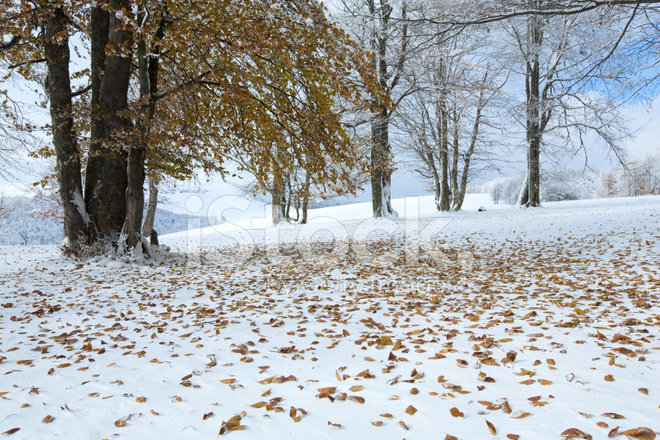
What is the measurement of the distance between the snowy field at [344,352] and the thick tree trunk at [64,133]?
1.88m

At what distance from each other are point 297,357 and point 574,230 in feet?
29.7

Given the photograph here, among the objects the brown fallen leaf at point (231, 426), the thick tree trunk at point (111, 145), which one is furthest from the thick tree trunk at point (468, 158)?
the brown fallen leaf at point (231, 426)

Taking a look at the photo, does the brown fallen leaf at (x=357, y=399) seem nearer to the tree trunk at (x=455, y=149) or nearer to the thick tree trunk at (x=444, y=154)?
the tree trunk at (x=455, y=149)

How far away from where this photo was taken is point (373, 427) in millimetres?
1977

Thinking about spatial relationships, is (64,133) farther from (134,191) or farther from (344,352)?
(344,352)

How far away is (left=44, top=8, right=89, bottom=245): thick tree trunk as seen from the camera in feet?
26.2

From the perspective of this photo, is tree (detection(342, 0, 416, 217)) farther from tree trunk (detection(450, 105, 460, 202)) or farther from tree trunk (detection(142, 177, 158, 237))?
tree trunk (detection(142, 177, 158, 237))

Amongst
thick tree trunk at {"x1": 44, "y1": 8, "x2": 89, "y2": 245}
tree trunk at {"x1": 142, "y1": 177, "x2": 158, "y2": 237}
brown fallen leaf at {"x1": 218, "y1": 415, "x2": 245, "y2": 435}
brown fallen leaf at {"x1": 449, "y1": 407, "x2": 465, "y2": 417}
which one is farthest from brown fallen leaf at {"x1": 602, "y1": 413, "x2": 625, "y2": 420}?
tree trunk at {"x1": 142, "y1": 177, "x2": 158, "y2": 237}

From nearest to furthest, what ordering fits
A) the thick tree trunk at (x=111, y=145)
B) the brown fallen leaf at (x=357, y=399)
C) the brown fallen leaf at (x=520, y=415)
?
the brown fallen leaf at (x=520, y=415)
the brown fallen leaf at (x=357, y=399)
the thick tree trunk at (x=111, y=145)

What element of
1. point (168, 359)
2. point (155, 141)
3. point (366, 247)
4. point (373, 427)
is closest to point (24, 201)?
point (155, 141)

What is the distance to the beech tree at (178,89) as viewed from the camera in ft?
20.6

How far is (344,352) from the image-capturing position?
3.04 m

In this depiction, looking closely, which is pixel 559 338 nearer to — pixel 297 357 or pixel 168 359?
pixel 297 357

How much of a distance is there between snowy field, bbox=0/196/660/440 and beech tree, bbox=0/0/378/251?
7.53 feet
